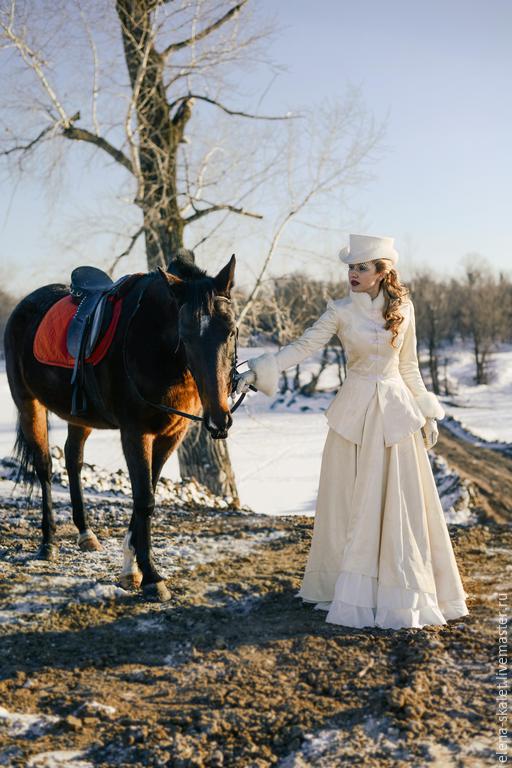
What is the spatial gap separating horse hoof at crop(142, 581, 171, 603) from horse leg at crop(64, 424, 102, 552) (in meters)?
1.26

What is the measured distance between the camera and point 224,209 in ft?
35.0

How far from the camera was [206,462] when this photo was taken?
402 inches

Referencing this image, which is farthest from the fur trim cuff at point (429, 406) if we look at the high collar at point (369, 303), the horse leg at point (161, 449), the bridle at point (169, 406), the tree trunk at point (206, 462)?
the tree trunk at point (206, 462)

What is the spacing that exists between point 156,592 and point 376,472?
160cm

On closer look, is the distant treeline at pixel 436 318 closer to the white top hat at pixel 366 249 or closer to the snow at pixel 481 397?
the snow at pixel 481 397

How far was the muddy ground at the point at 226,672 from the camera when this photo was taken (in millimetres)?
2803

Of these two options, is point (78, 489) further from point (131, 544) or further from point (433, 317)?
point (433, 317)

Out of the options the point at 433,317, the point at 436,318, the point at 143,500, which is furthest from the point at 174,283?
the point at 436,318

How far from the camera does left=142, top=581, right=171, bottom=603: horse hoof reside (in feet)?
15.0

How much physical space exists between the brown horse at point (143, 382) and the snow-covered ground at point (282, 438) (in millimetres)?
1896

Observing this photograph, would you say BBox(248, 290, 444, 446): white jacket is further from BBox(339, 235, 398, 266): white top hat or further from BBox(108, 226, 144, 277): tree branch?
BBox(108, 226, 144, 277): tree branch

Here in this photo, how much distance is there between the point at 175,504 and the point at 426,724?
17.3ft

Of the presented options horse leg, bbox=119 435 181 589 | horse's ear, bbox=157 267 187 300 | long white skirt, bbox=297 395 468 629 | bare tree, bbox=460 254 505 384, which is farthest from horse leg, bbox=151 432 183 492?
bare tree, bbox=460 254 505 384

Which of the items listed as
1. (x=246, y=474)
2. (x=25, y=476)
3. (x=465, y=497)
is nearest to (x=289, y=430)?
(x=246, y=474)
